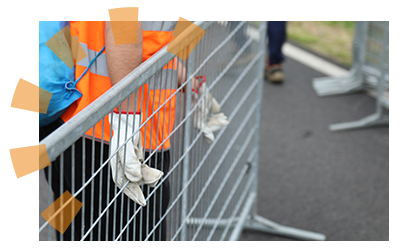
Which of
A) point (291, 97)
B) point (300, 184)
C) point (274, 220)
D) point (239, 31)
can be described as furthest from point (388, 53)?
point (239, 31)

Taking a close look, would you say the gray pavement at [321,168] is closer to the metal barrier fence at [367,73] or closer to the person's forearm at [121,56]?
the metal barrier fence at [367,73]

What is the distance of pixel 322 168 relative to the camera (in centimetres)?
348

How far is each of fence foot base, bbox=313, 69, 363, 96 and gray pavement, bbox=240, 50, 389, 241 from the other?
59 mm

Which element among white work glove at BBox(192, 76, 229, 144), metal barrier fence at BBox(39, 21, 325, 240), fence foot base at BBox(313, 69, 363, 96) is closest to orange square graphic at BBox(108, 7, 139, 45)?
metal barrier fence at BBox(39, 21, 325, 240)

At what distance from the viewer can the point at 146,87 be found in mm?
1509

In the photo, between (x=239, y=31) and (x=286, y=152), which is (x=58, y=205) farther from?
(x=286, y=152)

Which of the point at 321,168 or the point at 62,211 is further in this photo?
the point at 321,168

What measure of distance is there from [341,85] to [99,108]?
12.2ft

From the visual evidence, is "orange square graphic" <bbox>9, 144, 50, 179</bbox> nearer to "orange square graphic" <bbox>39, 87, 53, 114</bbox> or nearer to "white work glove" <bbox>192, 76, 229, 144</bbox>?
"orange square graphic" <bbox>39, 87, 53, 114</bbox>

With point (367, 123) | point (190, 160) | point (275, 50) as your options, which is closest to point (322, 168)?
point (367, 123)

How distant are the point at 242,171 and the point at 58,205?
1632mm
